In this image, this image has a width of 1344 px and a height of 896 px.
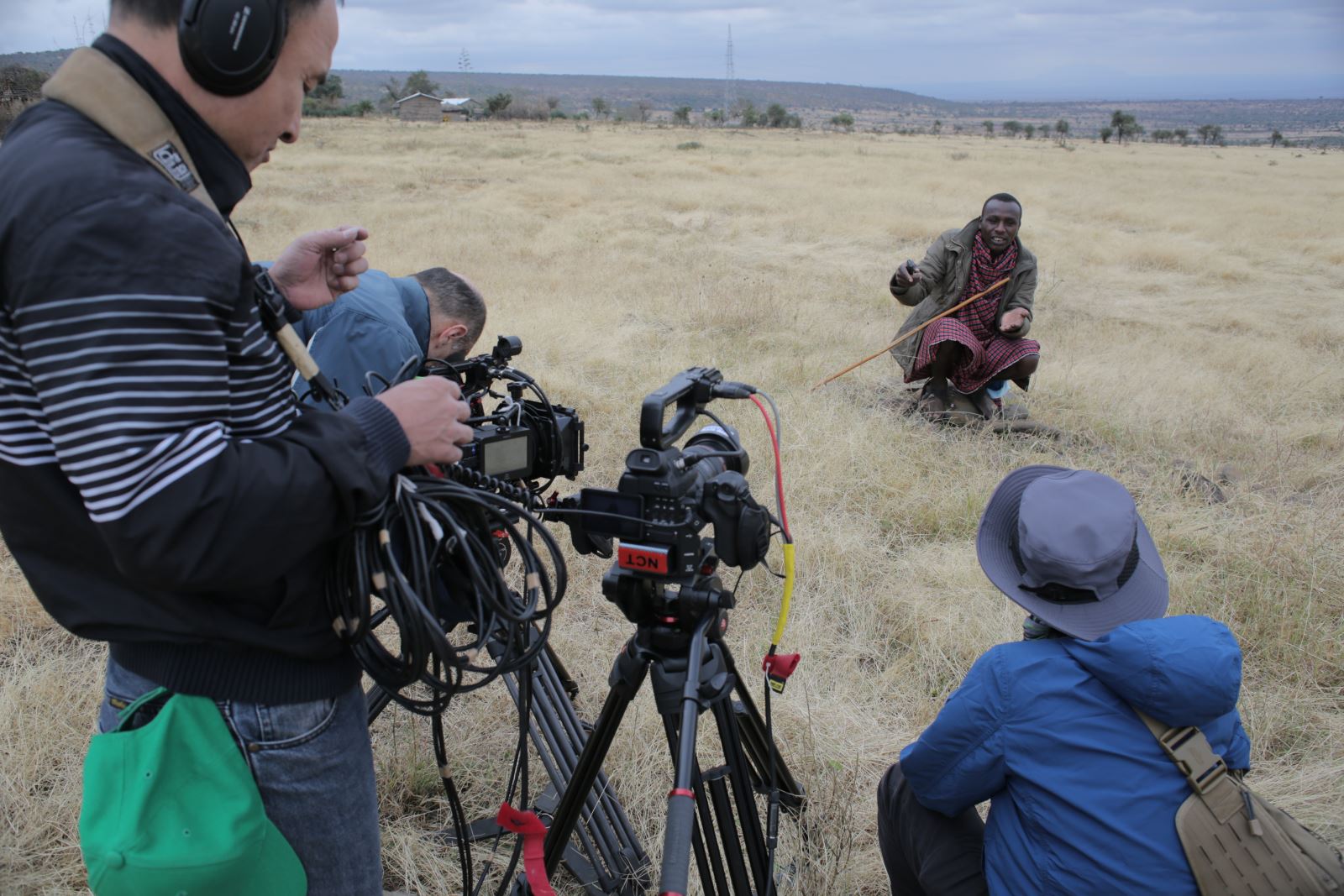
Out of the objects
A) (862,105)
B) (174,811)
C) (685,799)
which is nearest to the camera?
(174,811)

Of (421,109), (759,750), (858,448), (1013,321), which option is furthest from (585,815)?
(421,109)

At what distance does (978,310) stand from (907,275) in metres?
0.58

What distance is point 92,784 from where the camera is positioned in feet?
4.64

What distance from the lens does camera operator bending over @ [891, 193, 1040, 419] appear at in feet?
20.1

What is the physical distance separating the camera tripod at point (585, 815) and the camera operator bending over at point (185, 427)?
1005 millimetres

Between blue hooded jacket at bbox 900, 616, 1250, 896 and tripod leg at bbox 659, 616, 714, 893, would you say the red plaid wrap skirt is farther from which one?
tripod leg at bbox 659, 616, 714, 893

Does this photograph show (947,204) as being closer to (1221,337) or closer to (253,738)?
(1221,337)

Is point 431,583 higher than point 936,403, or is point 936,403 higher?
point 431,583

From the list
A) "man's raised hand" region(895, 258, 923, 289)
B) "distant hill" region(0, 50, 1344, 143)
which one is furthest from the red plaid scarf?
"distant hill" region(0, 50, 1344, 143)

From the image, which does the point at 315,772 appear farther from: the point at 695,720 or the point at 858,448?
the point at 858,448

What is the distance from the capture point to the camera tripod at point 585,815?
8.39 feet

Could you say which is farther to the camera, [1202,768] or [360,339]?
[360,339]

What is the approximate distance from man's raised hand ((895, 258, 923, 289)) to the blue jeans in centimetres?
535

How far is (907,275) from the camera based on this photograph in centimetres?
625
